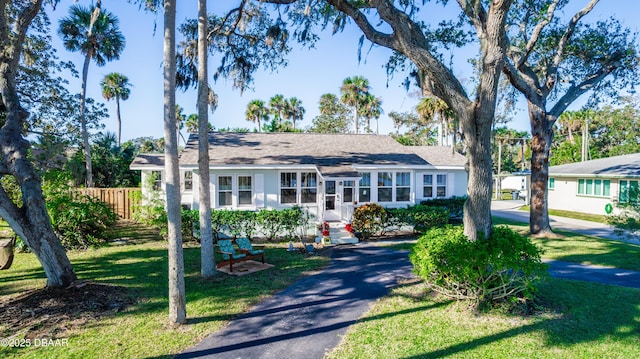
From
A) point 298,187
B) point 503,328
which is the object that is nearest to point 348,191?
point 298,187

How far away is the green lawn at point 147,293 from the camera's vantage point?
16.3 ft

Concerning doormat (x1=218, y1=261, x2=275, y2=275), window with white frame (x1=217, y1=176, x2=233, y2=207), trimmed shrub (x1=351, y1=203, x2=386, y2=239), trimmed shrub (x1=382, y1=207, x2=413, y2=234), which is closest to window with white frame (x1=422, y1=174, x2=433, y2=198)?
trimmed shrub (x1=382, y1=207, x2=413, y2=234)

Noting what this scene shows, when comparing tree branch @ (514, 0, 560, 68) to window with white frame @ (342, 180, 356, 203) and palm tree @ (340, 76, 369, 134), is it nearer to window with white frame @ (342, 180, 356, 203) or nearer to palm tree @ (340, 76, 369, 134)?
window with white frame @ (342, 180, 356, 203)

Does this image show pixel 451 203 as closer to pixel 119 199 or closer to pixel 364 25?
pixel 364 25

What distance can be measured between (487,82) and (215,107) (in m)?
7.83

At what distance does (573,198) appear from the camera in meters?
23.4

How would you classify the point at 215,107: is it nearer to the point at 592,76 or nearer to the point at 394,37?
the point at 394,37

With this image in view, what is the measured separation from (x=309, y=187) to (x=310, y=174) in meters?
0.65

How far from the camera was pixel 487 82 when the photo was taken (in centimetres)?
637

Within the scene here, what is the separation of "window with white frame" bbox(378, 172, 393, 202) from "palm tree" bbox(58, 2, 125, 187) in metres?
18.6

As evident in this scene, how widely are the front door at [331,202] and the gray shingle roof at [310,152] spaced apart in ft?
3.08

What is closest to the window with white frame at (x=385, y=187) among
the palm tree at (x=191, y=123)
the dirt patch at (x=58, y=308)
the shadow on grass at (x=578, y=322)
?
the shadow on grass at (x=578, y=322)

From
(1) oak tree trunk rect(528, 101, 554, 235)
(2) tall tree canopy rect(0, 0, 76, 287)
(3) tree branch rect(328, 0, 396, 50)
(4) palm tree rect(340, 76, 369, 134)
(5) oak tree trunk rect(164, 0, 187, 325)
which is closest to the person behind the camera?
(5) oak tree trunk rect(164, 0, 187, 325)

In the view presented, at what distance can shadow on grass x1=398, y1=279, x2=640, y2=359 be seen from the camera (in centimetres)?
493
